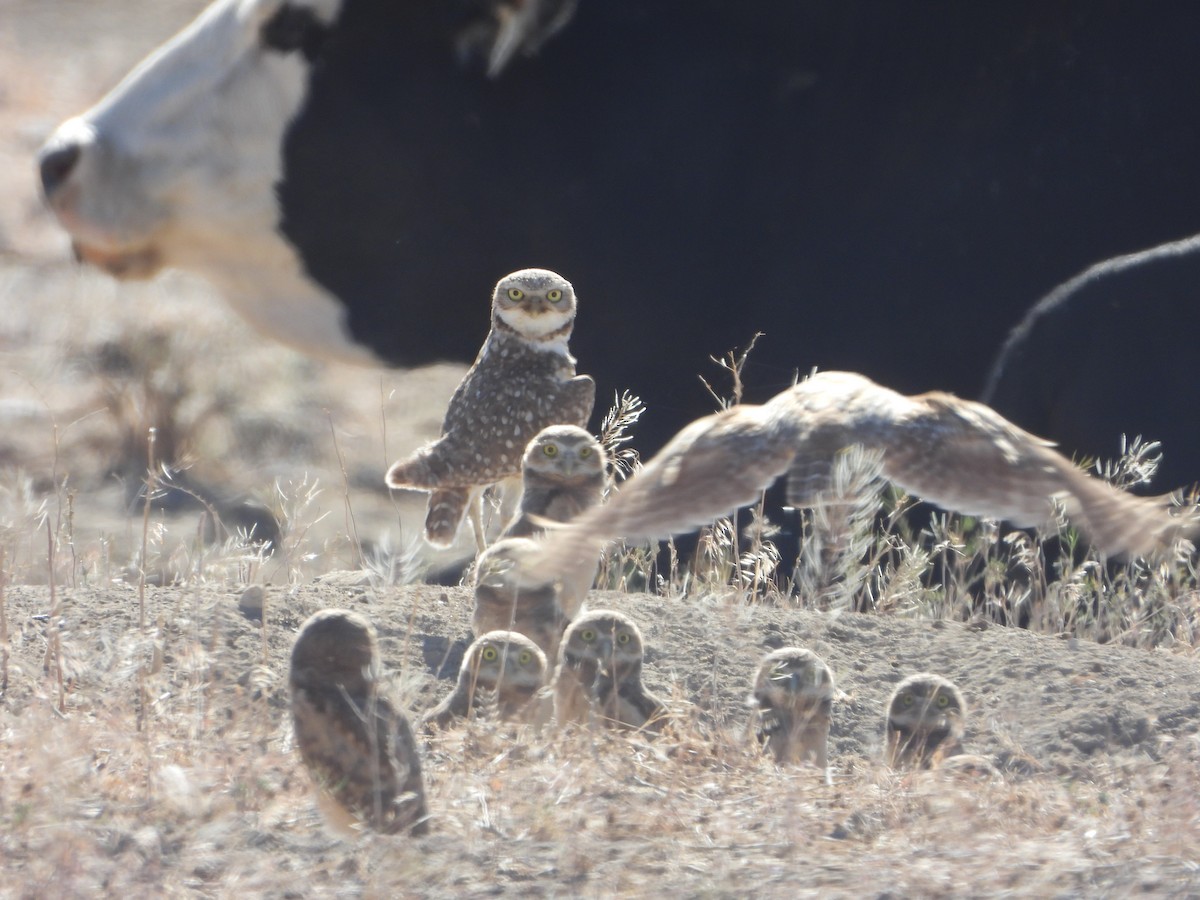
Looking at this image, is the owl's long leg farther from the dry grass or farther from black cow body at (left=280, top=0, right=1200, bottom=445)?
black cow body at (left=280, top=0, right=1200, bottom=445)

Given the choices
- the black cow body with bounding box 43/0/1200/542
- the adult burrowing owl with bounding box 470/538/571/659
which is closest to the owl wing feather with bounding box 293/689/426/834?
the adult burrowing owl with bounding box 470/538/571/659

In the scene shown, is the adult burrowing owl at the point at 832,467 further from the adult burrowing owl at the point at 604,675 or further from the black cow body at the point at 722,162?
the black cow body at the point at 722,162

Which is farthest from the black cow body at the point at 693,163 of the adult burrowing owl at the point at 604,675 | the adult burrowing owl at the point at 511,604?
the adult burrowing owl at the point at 604,675

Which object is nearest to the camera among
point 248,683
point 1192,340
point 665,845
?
point 665,845

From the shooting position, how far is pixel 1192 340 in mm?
5305

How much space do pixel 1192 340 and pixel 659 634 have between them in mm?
2066

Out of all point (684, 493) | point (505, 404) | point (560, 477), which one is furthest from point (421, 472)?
point (684, 493)

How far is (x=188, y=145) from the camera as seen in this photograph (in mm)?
6234

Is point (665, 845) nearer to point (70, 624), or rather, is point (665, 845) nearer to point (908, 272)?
point (70, 624)

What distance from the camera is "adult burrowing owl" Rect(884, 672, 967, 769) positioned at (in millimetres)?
3635

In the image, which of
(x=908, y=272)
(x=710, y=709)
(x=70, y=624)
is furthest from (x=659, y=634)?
(x=908, y=272)

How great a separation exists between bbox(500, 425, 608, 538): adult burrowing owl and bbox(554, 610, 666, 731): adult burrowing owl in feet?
1.75

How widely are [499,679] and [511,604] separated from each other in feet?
1.38

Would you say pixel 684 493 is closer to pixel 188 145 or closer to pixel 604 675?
pixel 604 675
